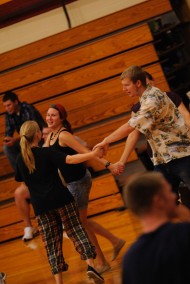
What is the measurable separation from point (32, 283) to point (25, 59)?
3830mm

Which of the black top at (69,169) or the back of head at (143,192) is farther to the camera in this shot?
the black top at (69,169)

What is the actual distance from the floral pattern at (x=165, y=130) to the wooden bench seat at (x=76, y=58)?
377 centimetres

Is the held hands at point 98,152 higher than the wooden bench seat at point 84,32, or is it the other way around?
the wooden bench seat at point 84,32

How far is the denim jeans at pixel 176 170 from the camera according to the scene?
339 centimetres

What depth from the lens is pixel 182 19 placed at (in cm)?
746

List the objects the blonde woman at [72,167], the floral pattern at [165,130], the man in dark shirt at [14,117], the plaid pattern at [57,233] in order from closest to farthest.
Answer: the floral pattern at [165,130]
the plaid pattern at [57,233]
the blonde woman at [72,167]
the man in dark shirt at [14,117]

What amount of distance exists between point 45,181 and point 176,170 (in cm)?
94

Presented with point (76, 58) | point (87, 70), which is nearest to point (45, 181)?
point (87, 70)

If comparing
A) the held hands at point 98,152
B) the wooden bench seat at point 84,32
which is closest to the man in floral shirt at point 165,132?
the held hands at point 98,152

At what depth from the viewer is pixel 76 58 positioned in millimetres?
7203

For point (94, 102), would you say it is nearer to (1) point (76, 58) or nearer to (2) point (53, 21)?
(1) point (76, 58)

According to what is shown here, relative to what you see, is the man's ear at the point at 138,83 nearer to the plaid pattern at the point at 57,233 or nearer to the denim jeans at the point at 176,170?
the denim jeans at the point at 176,170

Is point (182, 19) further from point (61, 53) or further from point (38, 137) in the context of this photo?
point (38, 137)

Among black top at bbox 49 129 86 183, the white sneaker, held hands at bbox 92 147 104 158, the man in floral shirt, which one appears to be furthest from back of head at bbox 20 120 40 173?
the white sneaker
